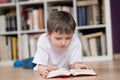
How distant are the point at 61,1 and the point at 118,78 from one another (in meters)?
1.80

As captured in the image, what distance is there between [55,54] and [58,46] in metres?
0.25

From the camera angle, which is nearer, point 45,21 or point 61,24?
point 61,24

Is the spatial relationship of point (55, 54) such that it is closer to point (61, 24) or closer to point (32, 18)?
point (61, 24)

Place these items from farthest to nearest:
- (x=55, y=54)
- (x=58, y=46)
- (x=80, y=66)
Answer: (x=55, y=54)
(x=80, y=66)
(x=58, y=46)

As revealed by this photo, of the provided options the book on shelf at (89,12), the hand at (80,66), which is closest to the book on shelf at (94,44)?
the book on shelf at (89,12)

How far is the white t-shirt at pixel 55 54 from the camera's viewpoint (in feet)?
5.56

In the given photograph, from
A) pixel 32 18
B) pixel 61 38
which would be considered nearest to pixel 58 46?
pixel 61 38

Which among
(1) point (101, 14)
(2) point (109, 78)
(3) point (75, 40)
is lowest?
(2) point (109, 78)

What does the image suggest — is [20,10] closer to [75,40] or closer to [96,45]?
[96,45]

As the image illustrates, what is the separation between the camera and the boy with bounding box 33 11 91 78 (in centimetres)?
148

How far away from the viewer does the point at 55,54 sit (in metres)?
1.78

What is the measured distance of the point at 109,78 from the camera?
1422 mm

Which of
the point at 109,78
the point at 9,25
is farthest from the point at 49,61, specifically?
the point at 9,25

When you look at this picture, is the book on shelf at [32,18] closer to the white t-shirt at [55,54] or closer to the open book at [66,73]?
the white t-shirt at [55,54]
